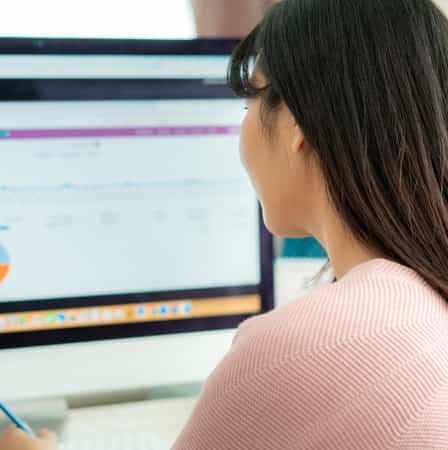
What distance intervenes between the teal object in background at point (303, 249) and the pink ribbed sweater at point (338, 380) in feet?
1.79

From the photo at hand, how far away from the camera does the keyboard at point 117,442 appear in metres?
0.69

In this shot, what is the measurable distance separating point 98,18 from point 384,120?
0.69 meters

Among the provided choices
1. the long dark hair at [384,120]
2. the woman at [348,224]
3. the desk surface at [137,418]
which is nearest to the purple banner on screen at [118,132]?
the woman at [348,224]

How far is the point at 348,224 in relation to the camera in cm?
51

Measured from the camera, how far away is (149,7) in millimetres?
1028

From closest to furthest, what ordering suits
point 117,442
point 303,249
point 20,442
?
point 20,442
point 117,442
point 303,249

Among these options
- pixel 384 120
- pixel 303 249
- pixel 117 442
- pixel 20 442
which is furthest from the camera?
pixel 303 249

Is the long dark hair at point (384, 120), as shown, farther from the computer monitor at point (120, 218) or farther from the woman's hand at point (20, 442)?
the woman's hand at point (20, 442)

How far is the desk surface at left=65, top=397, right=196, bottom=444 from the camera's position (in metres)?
0.75

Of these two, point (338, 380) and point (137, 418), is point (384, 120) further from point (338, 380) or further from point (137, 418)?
point (137, 418)

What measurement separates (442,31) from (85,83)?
15.6 inches

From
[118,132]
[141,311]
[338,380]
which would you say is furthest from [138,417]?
[338,380]

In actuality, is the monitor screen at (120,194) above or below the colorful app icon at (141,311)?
above

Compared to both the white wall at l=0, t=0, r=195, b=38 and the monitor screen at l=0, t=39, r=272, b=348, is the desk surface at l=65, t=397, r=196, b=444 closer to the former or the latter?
the monitor screen at l=0, t=39, r=272, b=348
